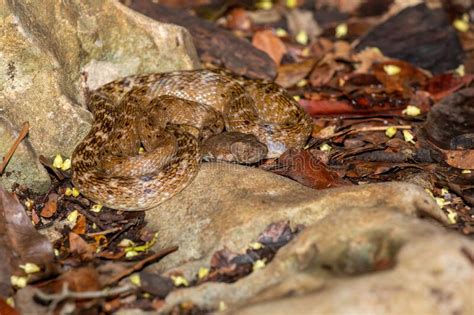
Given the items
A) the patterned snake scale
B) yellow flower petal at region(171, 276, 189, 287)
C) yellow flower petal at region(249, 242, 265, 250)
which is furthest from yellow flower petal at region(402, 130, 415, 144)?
yellow flower petal at region(171, 276, 189, 287)

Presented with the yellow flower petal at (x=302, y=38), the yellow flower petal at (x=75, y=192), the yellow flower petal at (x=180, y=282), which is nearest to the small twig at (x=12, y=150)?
the yellow flower petal at (x=75, y=192)

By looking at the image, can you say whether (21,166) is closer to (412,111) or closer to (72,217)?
(72,217)

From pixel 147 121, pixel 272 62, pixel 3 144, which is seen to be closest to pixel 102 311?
pixel 3 144

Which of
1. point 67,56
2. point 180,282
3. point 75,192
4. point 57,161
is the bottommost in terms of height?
point 180,282

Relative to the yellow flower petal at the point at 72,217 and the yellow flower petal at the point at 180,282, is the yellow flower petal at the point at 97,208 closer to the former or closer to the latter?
the yellow flower petal at the point at 72,217

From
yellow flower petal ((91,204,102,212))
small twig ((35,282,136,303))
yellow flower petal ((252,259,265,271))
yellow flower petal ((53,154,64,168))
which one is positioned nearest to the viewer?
small twig ((35,282,136,303))

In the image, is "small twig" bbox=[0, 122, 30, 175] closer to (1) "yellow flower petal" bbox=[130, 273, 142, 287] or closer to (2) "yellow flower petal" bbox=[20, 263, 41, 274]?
(2) "yellow flower petal" bbox=[20, 263, 41, 274]

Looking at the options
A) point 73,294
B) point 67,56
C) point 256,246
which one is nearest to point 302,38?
point 67,56
